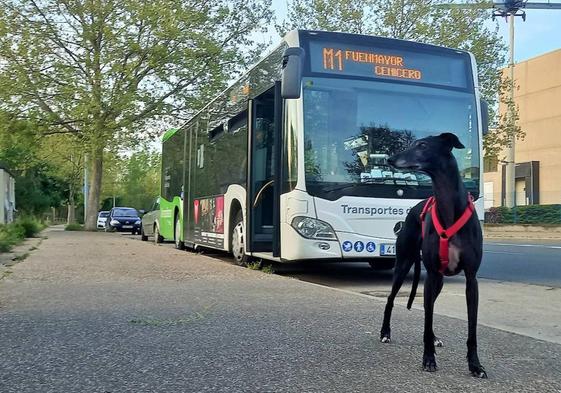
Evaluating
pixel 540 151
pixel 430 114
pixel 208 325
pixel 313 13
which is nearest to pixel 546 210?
pixel 313 13

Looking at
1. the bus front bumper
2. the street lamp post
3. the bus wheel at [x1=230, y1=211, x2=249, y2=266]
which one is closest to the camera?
the bus front bumper

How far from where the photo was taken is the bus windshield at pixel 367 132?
9.20 metres

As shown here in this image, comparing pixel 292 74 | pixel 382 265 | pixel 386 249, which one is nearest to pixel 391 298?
pixel 386 249

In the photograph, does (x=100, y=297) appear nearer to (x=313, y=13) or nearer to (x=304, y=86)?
(x=304, y=86)

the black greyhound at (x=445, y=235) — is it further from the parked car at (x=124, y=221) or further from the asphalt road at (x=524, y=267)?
the parked car at (x=124, y=221)

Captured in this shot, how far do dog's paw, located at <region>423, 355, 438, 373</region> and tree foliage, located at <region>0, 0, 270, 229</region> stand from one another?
83.9 feet

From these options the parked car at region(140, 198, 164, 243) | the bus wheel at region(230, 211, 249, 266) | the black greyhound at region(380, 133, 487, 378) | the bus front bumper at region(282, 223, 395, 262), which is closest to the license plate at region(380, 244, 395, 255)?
the bus front bumper at region(282, 223, 395, 262)

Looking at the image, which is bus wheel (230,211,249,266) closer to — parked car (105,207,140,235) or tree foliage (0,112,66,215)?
tree foliage (0,112,66,215)

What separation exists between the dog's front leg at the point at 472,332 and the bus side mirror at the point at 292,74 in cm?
504

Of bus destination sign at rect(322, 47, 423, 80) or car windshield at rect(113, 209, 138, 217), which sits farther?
car windshield at rect(113, 209, 138, 217)

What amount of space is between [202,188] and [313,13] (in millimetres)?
17602

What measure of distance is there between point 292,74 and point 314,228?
2.25 m

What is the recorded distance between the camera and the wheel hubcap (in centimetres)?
1178

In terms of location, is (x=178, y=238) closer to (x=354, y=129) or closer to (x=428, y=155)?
(x=354, y=129)
